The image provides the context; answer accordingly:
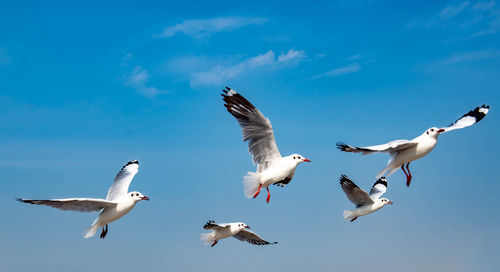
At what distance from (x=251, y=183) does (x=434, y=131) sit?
386 centimetres

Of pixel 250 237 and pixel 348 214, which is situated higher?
pixel 348 214

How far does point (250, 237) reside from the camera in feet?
47.7

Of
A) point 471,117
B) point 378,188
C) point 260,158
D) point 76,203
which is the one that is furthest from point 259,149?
point 471,117

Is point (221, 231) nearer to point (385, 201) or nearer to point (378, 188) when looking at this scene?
point (385, 201)

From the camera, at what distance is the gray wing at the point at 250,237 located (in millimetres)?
14270

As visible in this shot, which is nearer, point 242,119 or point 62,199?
point 62,199

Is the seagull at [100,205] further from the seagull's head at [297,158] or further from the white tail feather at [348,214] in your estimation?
the white tail feather at [348,214]

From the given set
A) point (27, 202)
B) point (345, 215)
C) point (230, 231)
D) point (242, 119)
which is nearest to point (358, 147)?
point (242, 119)

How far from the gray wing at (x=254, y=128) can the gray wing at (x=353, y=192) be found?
2.67m

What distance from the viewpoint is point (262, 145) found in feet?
37.1

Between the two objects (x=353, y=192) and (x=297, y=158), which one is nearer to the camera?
(x=297, y=158)

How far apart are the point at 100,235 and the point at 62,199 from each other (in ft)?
5.15

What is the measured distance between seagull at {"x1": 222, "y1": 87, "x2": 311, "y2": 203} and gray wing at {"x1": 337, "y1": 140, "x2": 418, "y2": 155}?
4.71 feet

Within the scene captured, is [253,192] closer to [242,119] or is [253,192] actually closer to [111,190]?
[242,119]
